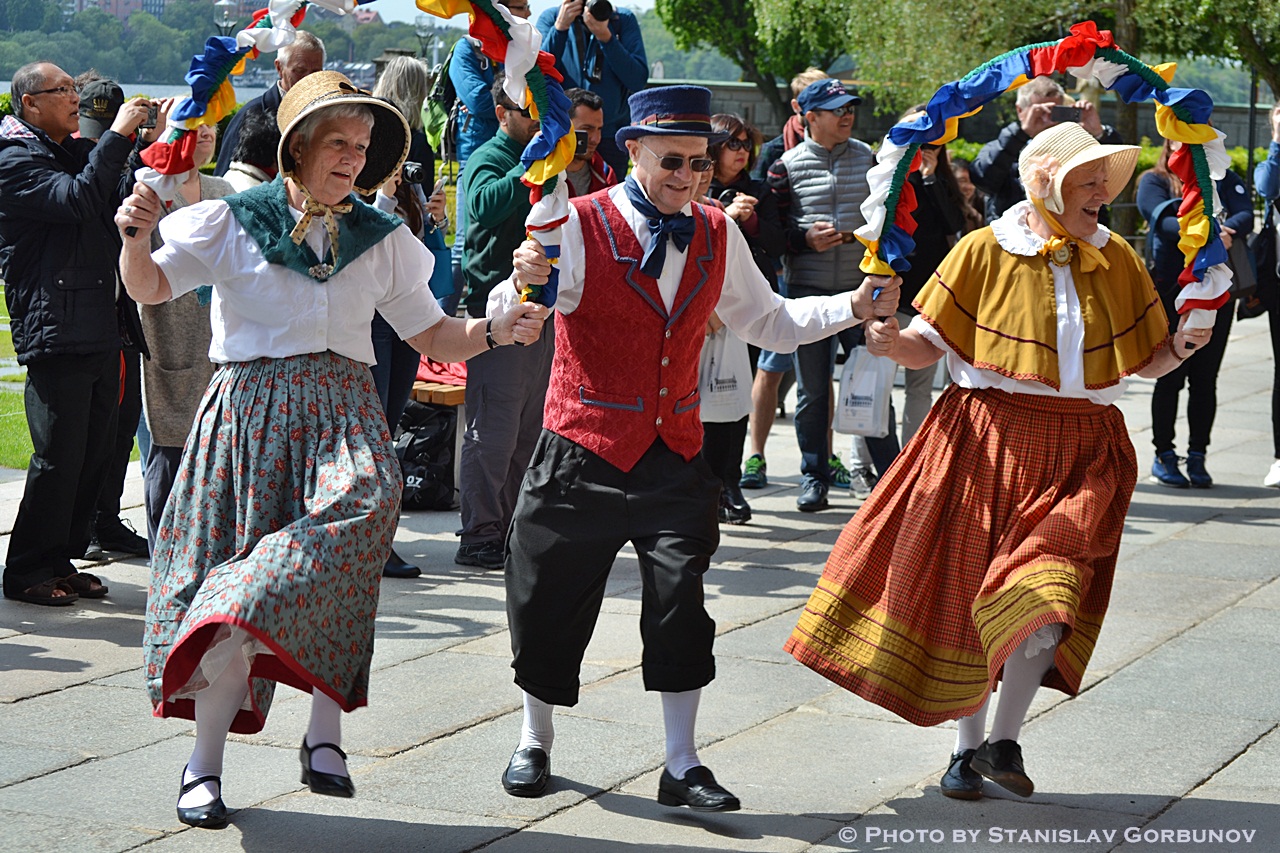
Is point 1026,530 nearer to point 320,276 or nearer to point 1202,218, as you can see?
point 1202,218

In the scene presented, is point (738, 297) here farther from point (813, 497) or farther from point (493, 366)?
point (813, 497)

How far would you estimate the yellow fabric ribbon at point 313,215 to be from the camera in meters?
4.21

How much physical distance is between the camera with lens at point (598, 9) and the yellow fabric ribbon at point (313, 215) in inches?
173

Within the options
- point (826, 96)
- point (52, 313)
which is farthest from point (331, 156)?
point (826, 96)

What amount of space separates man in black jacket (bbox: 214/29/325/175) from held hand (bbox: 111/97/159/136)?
0.66 m

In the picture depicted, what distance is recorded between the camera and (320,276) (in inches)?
165

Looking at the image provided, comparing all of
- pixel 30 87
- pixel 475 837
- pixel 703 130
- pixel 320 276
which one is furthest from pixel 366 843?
pixel 30 87

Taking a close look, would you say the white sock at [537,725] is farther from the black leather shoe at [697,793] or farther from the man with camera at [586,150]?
the man with camera at [586,150]

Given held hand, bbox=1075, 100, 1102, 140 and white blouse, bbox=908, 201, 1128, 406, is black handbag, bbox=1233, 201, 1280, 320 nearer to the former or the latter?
held hand, bbox=1075, 100, 1102, 140

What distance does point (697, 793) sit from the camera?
14.0 feet

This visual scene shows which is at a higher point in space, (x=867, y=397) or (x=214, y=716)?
(x=867, y=397)

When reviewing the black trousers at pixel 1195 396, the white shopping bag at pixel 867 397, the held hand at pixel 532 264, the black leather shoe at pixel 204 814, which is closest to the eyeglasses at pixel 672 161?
the held hand at pixel 532 264

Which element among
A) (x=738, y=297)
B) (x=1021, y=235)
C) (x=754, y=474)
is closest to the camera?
(x=1021, y=235)

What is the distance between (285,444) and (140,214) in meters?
0.67
